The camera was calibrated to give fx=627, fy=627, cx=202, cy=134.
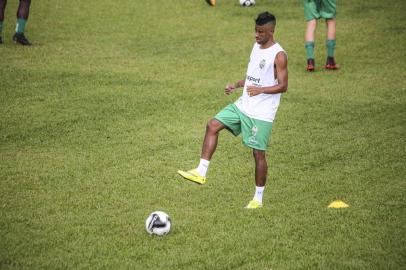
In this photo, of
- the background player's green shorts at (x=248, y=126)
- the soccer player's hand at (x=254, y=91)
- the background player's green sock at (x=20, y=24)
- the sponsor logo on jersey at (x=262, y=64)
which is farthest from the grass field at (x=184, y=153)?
the sponsor logo on jersey at (x=262, y=64)

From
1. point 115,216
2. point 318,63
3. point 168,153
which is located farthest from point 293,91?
point 115,216

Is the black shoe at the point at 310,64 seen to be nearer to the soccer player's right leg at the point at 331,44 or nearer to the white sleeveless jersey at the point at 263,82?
the soccer player's right leg at the point at 331,44

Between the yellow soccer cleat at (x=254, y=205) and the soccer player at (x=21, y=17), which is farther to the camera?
the soccer player at (x=21, y=17)

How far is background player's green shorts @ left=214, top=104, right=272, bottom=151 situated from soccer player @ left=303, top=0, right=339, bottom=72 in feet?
19.3

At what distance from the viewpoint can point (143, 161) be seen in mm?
8023

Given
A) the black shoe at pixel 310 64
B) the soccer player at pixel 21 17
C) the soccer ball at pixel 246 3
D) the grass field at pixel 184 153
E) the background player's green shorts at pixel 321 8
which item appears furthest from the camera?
the soccer ball at pixel 246 3

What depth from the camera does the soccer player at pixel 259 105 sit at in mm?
6441

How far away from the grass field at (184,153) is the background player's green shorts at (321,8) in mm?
1066

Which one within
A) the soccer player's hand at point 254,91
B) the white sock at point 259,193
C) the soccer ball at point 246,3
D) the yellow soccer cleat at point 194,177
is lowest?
the white sock at point 259,193

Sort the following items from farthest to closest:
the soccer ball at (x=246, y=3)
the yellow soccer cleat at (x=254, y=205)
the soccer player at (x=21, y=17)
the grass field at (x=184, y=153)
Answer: the soccer ball at (x=246, y=3) → the soccer player at (x=21, y=17) → the yellow soccer cleat at (x=254, y=205) → the grass field at (x=184, y=153)

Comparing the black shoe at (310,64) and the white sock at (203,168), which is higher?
the black shoe at (310,64)

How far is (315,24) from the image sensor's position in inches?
485

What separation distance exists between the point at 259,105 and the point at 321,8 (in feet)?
21.3

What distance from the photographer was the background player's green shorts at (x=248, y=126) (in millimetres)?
6543
